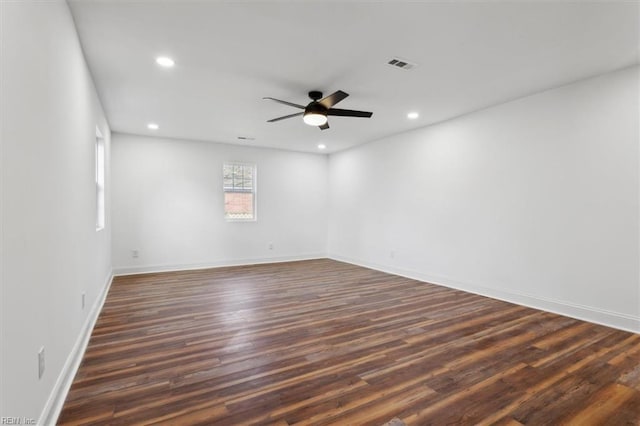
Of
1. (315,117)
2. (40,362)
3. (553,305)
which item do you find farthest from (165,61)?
(553,305)

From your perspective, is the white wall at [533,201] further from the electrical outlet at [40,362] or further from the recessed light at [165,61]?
the electrical outlet at [40,362]

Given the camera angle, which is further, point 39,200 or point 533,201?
point 533,201

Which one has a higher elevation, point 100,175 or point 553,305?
point 100,175

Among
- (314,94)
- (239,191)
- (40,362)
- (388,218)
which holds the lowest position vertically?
(40,362)

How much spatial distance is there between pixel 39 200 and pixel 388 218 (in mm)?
5479

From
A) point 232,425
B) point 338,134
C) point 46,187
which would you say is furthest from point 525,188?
point 46,187

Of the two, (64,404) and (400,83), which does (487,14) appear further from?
(64,404)

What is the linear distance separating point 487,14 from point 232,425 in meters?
3.26

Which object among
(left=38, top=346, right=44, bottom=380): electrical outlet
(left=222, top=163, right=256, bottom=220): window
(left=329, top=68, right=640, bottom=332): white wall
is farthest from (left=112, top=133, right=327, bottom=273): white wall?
(left=38, top=346, right=44, bottom=380): electrical outlet

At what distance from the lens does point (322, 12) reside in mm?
2326

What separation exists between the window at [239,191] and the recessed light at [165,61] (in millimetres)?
3821

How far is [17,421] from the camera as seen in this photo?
1.32 meters

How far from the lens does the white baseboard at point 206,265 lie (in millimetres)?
5983

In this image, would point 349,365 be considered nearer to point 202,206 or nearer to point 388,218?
point 388,218
